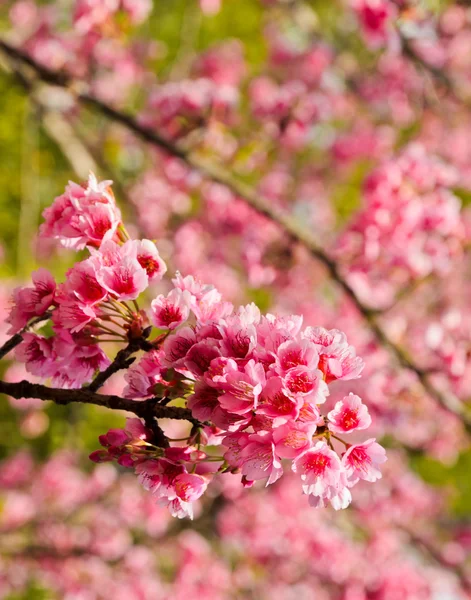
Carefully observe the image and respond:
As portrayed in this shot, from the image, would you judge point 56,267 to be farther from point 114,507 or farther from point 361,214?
point 361,214

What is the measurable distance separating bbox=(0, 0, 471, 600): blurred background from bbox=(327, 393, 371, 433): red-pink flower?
160cm

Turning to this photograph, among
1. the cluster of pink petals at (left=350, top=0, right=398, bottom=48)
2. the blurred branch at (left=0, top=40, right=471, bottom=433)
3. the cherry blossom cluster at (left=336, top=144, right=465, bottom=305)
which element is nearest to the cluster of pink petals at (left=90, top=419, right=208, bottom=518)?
the blurred branch at (left=0, top=40, right=471, bottom=433)

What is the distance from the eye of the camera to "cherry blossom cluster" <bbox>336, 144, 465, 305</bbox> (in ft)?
9.29

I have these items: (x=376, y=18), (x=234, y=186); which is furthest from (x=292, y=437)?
(x=376, y=18)

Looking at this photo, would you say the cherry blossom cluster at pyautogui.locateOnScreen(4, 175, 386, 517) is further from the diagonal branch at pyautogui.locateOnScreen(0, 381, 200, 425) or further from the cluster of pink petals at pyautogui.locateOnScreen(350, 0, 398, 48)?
the cluster of pink petals at pyautogui.locateOnScreen(350, 0, 398, 48)

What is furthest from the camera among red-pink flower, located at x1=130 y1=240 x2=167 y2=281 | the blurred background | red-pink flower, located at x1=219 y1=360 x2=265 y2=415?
the blurred background

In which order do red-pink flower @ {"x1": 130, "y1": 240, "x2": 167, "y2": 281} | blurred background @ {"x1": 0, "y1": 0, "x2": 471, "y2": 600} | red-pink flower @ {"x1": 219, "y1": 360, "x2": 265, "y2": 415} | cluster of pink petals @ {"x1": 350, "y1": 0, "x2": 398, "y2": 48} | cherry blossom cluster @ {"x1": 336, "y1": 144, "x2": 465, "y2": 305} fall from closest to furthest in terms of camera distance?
red-pink flower @ {"x1": 219, "y1": 360, "x2": 265, "y2": 415} → red-pink flower @ {"x1": 130, "y1": 240, "x2": 167, "y2": 281} → cherry blossom cluster @ {"x1": 336, "y1": 144, "x2": 465, "y2": 305} → blurred background @ {"x1": 0, "y1": 0, "x2": 471, "y2": 600} → cluster of pink petals @ {"x1": 350, "y1": 0, "x2": 398, "y2": 48}

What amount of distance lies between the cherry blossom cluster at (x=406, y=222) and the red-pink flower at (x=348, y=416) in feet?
6.25

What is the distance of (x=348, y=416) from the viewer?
3.20ft

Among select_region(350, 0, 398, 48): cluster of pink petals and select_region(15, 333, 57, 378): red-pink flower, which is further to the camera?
select_region(350, 0, 398, 48): cluster of pink petals

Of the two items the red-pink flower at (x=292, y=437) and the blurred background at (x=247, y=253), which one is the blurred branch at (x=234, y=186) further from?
the red-pink flower at (x=292, y=437)

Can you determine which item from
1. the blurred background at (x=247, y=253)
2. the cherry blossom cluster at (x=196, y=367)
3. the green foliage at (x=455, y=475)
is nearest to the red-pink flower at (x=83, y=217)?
the cherry blossom cluster at (x=196, y=367)

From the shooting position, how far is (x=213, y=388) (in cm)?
95

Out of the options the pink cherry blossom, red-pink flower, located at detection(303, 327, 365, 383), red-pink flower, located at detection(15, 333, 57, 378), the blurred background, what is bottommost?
the blurred background
